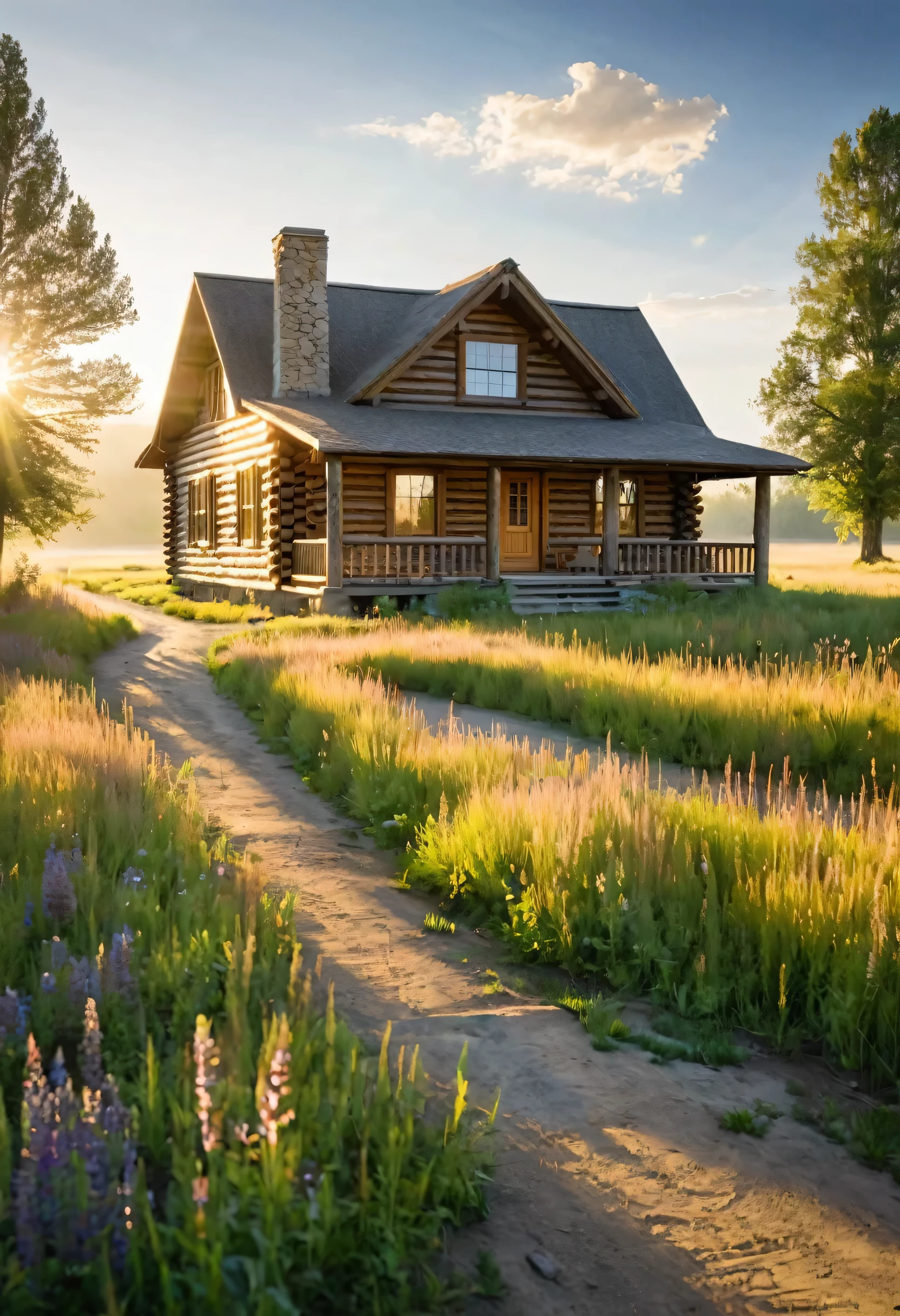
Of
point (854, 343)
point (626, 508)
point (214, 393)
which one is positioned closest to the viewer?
point (626, 508)

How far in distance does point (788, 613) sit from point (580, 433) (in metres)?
7.64

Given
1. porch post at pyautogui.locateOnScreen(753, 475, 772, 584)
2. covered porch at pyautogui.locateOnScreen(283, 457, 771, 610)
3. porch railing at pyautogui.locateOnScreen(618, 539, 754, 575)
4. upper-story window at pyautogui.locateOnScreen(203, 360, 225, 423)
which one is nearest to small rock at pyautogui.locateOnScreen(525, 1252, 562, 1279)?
covered porch at pyautogui.locateOnScreen(283, 457, 771, 610)

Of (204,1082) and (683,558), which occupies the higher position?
(683,558)

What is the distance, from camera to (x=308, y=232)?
74.9 feet

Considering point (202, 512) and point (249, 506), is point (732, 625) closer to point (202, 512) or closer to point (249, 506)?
point (249, 506)

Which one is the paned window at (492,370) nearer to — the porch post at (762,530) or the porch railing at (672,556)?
the porch railing at (672,556)

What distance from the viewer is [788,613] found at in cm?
1783

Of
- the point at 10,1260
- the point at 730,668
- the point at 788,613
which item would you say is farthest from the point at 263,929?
the point at 788,613

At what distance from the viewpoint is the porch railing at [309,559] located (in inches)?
821

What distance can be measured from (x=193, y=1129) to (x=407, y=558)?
18.8 meters

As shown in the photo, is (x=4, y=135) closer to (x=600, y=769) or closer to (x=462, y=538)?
(x=462, y=538)

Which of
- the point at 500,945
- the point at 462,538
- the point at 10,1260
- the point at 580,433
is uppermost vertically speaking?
the point at 580,433

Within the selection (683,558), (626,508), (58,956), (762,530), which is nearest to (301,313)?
(626,508)

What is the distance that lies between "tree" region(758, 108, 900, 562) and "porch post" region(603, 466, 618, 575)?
1687cm
